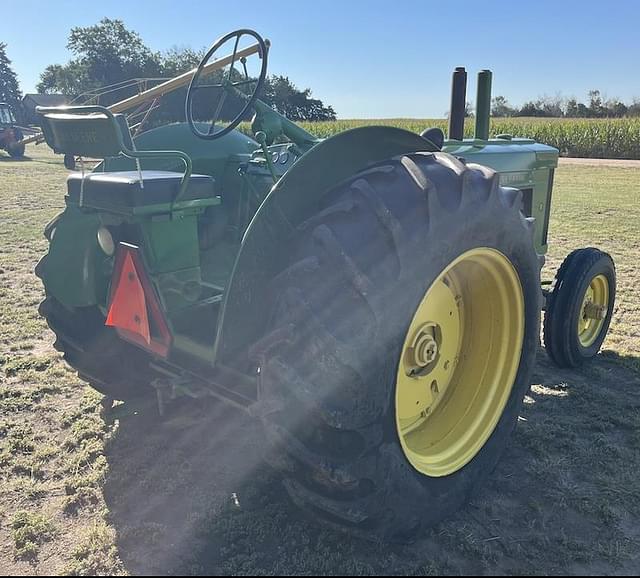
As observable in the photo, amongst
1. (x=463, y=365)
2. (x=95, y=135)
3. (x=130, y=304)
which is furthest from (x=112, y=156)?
(x=463, y=365)

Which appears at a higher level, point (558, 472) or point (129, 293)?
point (129, 293)

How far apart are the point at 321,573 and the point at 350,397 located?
0.71 metres

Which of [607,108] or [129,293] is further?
[607,108]

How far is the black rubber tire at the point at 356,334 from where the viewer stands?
1676 millimetres

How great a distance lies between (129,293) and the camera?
7.54 feet

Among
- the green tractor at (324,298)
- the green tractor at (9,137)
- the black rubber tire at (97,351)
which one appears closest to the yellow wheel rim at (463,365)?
the green tractor at (324,298)

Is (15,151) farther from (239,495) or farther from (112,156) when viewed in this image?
(239,495)

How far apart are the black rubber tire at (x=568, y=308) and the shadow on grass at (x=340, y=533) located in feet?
1.75

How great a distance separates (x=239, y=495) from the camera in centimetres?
245

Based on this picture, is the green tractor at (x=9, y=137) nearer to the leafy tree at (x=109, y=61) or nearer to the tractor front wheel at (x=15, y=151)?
the tractor front wheel at (x=15, y=151)

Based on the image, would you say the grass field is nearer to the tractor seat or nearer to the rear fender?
the rear fender

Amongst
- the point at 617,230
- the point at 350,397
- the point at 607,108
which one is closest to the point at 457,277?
the point at 350,397

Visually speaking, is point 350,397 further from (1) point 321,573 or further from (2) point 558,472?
(2) point 558,472

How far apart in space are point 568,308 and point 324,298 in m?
2.42
